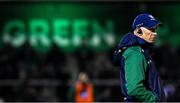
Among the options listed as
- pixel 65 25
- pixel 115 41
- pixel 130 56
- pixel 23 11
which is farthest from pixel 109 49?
pixel 130 56

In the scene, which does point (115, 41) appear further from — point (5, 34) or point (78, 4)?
point (5, 34)

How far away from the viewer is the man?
4.68 metres

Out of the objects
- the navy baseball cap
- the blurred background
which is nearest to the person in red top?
the blurred background

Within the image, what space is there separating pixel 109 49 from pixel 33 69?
185 centimetres

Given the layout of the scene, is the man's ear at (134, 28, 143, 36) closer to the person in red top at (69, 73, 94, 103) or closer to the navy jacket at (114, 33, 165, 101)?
the navy jacket at (114, 33, 165, 101)

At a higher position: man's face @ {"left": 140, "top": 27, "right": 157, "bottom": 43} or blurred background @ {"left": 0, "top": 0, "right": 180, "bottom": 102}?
man's face @ {"left": 140, "top": 27, "right": 157, "bottom": 43}

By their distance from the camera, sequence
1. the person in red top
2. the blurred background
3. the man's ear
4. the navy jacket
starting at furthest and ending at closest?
the blurred background < the person in red top < the man's ear < the navy jacket

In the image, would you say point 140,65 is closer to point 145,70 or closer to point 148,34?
point 145,70

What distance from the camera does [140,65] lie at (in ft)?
15.4

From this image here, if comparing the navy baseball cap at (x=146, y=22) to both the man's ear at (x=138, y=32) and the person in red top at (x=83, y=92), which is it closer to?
the man's ear at (x=138, y=32)

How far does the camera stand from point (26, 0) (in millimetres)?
14734

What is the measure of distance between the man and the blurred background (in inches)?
377

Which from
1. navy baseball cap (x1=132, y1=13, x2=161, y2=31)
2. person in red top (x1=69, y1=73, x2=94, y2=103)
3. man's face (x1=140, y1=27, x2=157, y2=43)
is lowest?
person in red top (x1=69, y1=73, x2=94, y2=103)

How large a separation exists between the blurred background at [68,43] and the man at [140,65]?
958 centimetres
